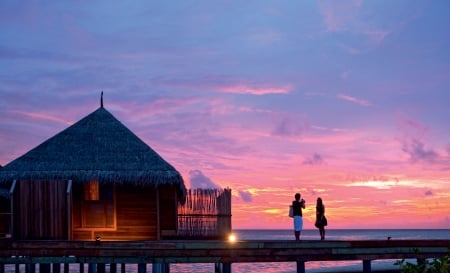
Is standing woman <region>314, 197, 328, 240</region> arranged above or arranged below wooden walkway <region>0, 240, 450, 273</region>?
above

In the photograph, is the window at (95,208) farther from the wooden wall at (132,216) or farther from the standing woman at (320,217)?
the standing woman at (320,217)

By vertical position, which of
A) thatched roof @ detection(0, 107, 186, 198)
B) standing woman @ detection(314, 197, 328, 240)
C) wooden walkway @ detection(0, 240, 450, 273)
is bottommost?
wooden walkway @ detection(0, 240, 450, 273)

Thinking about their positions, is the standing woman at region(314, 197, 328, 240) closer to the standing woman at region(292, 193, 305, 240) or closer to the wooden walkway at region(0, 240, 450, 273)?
the standing woman at region(292, 193, 305, 240)

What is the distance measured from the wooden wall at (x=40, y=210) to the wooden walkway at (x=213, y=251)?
3768mm

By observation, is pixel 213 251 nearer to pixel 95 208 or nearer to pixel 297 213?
pixel 297 213

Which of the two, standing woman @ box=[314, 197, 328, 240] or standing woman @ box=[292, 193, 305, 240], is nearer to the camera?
standing woman @ box=[292, 193, 305, 240]

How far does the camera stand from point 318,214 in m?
21.6

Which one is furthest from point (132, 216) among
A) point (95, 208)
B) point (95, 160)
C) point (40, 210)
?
point (40, 210)

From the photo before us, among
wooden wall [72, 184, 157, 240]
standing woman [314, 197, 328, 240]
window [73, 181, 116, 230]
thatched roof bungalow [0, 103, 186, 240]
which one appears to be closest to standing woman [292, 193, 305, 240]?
standing woman [314, 197, 328, 240]

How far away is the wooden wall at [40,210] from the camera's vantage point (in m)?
22.8

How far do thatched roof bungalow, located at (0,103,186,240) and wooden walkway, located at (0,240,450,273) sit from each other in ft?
12.9

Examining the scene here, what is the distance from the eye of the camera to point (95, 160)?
80.0 feet

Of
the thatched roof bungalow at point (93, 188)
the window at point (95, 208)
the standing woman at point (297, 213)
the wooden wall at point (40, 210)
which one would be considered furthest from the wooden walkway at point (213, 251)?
the window at point (95, 208)

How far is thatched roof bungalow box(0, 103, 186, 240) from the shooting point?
22938mm
